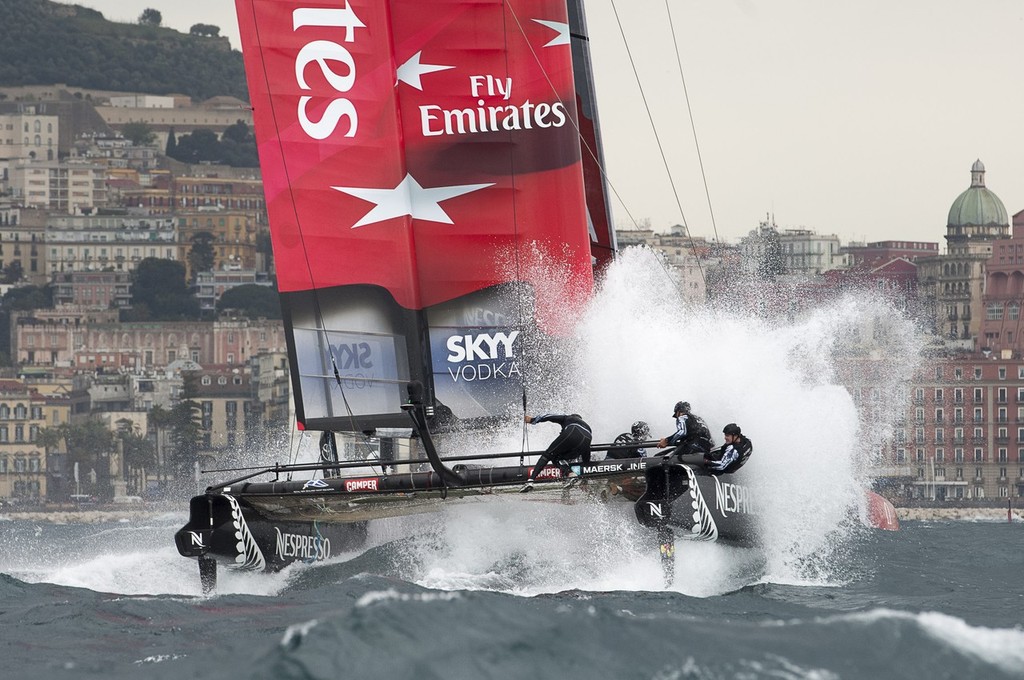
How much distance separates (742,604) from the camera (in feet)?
32.3

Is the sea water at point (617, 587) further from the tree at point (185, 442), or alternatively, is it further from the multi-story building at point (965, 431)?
the tree at point (185, 442)

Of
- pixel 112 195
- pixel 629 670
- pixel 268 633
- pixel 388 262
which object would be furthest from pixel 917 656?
pixel 112 195

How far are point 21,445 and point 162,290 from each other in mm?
20815

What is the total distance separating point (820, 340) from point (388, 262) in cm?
331

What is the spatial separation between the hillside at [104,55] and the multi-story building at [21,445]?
5302 cm

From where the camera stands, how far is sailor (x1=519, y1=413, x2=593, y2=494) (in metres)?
10.6

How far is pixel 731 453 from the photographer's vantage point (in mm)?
10906

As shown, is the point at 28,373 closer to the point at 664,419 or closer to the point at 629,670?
the point at 664,419

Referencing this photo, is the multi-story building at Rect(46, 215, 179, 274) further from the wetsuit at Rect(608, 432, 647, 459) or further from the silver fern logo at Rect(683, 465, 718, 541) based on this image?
the silver fern logo at Rect(683, 465, 718, 541)

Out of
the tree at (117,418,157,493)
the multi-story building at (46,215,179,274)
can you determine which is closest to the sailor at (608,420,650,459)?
the tree at (117,418,157,493)

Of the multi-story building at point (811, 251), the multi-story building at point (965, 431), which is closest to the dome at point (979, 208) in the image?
the multi-story building at point (811, 251)

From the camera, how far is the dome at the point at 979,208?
269 ft

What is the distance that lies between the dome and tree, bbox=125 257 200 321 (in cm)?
3672

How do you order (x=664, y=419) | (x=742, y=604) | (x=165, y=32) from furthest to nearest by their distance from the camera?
(x=165, y=32) → (x=664, y=419) → (x=742, y=604)
